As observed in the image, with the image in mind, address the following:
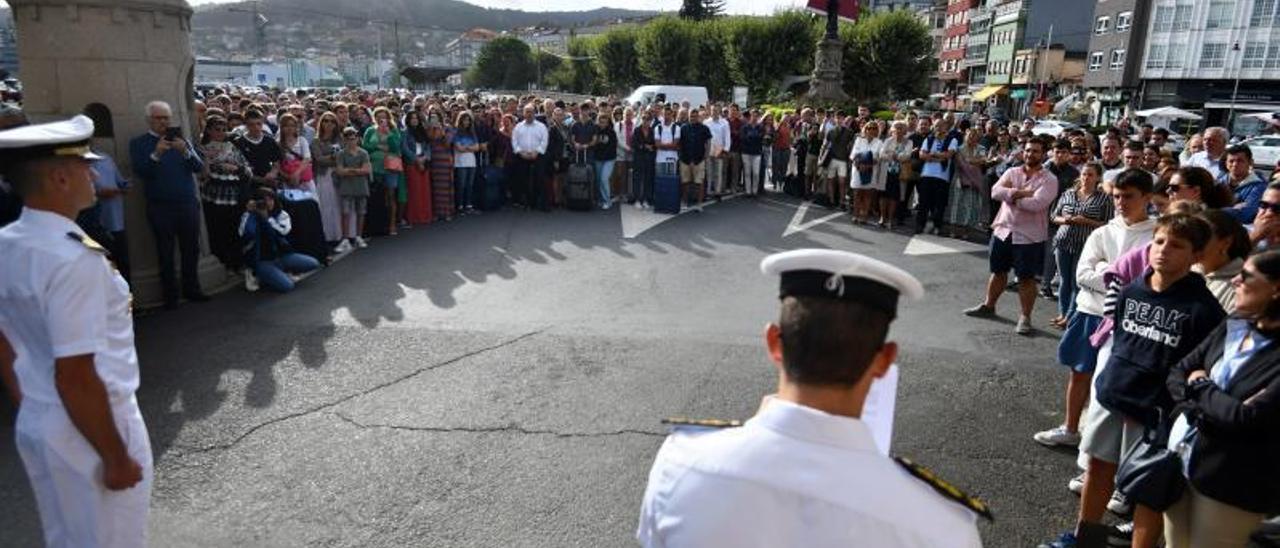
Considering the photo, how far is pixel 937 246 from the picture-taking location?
441 inches

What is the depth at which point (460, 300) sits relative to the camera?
26.5 feet

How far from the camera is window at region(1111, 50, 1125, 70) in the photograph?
59906 millimetres

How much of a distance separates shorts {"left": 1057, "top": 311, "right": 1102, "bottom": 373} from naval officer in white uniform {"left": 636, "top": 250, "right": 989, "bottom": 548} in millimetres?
3869

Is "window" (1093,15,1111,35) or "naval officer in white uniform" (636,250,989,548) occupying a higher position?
"window" (1093,15,1111,35)

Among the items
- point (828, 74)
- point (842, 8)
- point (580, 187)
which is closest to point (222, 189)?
point (580, 187)

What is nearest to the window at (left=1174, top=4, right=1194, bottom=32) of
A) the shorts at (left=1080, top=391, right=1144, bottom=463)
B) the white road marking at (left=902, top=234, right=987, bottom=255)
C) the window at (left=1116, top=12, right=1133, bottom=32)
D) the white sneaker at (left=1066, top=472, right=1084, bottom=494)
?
the window at (left=1116, top=12, right=1133, bottom=32)

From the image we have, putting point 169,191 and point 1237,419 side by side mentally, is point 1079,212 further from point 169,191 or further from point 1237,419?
point 169,191

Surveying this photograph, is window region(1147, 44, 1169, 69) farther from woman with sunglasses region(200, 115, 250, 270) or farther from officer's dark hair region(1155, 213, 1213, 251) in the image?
woman with sunglasses region(200, 115, 250, 270)

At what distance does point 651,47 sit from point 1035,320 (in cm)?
5274

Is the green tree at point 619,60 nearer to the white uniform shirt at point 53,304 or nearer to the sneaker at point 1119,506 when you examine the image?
the sneaker at point 1119,506

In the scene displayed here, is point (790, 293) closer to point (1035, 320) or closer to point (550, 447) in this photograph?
point (550, 447)

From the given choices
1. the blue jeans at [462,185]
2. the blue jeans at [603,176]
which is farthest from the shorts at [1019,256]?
the blue jeans at [462,185]

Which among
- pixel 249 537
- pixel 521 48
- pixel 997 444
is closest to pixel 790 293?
pixel 249 537

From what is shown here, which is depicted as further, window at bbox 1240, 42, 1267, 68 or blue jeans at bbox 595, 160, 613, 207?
window at bbox 1240, 42, 1267, 68
